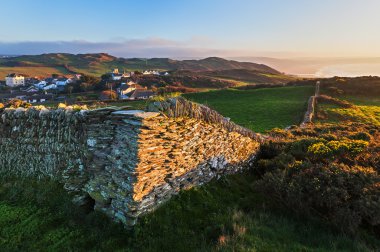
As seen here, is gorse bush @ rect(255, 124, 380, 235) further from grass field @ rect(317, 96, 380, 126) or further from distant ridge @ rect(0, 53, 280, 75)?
distant ridge @ rect(0, 53, 280, 75)

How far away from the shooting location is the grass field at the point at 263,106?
81.8 feet

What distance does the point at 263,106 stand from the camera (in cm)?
3181

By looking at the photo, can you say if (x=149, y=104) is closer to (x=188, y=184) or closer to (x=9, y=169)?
(x=188, y=184)

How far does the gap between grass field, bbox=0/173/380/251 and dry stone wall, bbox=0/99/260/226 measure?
0.37 m

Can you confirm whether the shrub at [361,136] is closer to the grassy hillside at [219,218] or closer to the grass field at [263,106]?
the grassy hillside at [219,218]

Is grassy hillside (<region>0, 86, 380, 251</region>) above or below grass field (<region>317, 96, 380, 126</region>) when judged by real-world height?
below

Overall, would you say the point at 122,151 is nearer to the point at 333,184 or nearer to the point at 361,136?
the point at 333,184

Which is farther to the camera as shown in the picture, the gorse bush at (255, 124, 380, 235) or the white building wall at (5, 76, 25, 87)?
the white building wall at (5, 76, 25, 87)

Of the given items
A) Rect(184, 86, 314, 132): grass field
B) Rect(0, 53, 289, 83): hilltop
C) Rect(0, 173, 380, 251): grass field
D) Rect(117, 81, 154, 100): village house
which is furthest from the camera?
Rect(0, 53, 289, 83): hilltop

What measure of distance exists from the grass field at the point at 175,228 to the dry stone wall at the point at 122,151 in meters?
0.37

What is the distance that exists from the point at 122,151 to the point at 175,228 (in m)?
2.20

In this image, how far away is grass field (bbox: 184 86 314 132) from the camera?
81.8 feet

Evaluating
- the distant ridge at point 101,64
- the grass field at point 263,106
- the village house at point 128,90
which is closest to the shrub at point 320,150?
the grass field at point 263,106

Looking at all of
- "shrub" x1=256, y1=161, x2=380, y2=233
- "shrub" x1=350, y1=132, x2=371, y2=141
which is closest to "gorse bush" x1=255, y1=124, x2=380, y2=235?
"shrub" x1=256, y1=161, x2=380, y2=233
